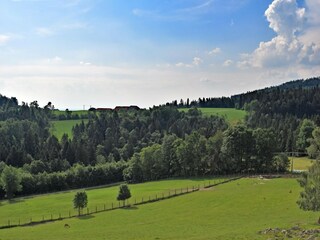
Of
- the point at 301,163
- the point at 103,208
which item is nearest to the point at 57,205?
the point at 103,208

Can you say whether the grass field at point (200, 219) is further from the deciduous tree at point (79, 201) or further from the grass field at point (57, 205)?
the grass field at point (57, 205)

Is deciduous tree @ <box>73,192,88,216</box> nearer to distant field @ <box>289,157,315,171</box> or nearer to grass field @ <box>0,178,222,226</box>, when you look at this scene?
grass field @ <box>0,178,222,226</box>

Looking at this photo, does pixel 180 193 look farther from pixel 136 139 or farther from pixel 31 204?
pixel 136 139

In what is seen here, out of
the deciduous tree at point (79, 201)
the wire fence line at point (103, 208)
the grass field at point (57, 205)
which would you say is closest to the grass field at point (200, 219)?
the wire fence line at point (103, 208)

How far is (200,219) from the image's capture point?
190 feet

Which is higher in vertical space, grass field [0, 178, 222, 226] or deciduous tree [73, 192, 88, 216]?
deciduous tree [73, 192, 88, 216]

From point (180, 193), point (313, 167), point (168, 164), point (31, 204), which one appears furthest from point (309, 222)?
point (168, 164)

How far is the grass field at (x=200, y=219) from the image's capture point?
46.5 meters

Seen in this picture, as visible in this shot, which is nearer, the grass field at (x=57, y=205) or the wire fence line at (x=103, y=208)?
the wire fence line at (x=103, y=208)

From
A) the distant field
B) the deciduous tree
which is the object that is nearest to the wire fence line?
the deciduous tree

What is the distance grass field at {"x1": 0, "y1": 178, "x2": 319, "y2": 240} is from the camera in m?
46.5

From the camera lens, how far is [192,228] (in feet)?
165

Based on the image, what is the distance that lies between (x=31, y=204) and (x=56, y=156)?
7112 cm

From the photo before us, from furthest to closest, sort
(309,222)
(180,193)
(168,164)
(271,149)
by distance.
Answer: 1. (168,164)
2. (271,149)
3. (180,193)
4. (309,222)
